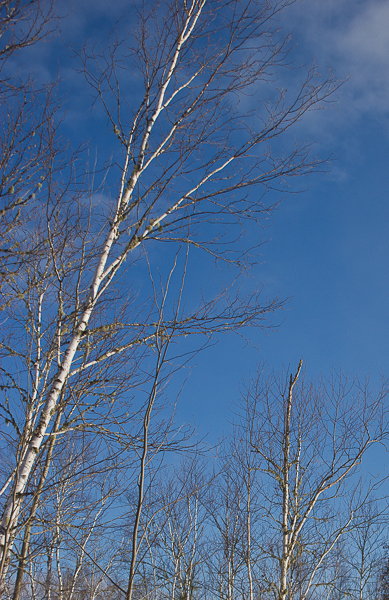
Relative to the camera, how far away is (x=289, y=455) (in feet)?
23.7

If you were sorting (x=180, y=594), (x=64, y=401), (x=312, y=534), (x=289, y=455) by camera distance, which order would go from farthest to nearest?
(x=180, y=594)
(x=312, y=534)
(x=289, y=455)
(x=64, y=401)

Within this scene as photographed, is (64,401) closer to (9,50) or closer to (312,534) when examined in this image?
(9,50)

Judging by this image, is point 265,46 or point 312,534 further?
point 312,534

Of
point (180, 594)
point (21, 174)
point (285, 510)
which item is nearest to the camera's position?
point (21, 174)

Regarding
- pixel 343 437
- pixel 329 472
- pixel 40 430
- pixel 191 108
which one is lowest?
pixel 40 430

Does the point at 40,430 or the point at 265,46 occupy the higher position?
the point at 265,46

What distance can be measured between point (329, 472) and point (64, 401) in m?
4.99

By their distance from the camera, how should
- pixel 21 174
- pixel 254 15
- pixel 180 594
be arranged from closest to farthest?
pixel 21 174, pixel 254 15, pixel 180 594

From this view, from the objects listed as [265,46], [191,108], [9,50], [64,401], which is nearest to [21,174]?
[9,50]

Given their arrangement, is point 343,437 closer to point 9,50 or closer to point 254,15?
point 254,15

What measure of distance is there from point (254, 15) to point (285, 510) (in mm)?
6572

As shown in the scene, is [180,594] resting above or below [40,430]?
below

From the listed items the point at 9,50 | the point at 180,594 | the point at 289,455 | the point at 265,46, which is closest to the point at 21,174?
the point at 9,50

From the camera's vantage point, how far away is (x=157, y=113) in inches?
162
